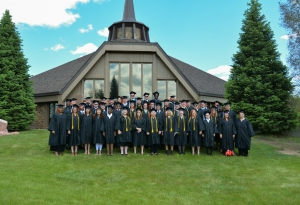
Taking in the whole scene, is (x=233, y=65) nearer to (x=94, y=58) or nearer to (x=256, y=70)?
(x=256, y=70)

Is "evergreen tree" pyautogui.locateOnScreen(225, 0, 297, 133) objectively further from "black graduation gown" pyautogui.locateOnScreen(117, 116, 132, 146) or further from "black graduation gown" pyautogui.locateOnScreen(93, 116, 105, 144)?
"black graduation gown" pyautogui.locateOnScreen(93, 116, 105, 144)

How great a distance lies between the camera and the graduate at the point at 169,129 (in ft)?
31.1

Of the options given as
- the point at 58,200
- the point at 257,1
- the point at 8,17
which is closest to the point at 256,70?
the point at 257,1

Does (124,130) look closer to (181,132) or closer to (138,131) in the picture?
(138,131)

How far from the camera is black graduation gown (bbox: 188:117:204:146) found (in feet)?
31.5

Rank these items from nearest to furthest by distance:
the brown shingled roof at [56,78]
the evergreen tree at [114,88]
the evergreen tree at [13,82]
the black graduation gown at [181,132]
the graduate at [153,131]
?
the graduate at [153,131]
the black graduation gown at [181,132]
the evergreen tree at [13,82]
the evergreen tree at [114,88]
the brown shingled roof at [56,78]

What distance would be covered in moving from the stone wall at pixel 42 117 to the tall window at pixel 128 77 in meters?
5.34

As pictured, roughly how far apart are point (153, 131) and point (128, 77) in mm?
8509

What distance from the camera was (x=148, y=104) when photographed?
10.4 meters

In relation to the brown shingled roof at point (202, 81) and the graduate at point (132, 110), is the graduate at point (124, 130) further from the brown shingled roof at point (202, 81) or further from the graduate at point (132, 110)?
the brown shingled roof at point (202, 81)

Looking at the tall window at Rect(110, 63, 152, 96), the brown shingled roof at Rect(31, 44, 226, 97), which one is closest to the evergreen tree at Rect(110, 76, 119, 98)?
the tall window at Rect(110, 63, 152, 96)

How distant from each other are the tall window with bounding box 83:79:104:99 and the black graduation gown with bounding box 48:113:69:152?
26.7 feet

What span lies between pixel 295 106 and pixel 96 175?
1152cm

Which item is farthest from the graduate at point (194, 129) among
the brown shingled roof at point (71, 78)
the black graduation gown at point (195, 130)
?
the brown shingled roof at point (71, 78)
